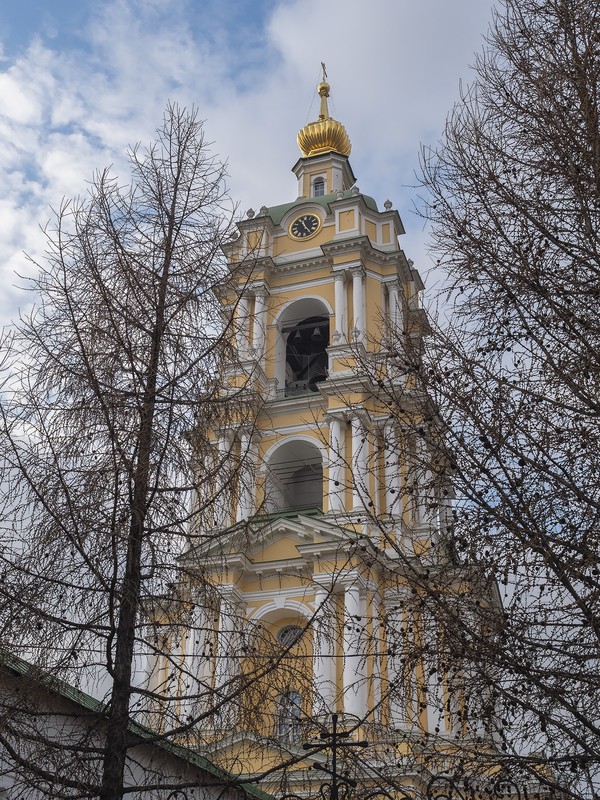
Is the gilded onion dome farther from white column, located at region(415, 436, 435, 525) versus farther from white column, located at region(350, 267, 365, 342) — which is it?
white column, located at region(415, 436, 435, 525)

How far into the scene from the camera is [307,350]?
2862 cm

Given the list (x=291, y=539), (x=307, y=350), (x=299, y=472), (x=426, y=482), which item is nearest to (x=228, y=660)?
(x=426, y=482)

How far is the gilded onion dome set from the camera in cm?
3497

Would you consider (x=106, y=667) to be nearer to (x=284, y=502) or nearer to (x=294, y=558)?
(x=294, y=558)

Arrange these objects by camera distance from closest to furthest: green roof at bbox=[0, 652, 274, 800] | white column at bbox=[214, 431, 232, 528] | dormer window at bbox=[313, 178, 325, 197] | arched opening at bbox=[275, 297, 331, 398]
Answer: green roof at bbox=[0, 652, 274, 800], white column at bbox=[214, 431, 232, 528], arched opening at bbox=[275, 297, 331, 398], dormer window at bbox=[313, 178, 325, 197]

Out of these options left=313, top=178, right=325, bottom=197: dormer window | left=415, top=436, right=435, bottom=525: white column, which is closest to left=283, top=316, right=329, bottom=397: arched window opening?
left=313, top=178, right=325, bottom=197: dormer window

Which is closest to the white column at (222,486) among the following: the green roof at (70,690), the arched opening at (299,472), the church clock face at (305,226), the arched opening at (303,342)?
the green roof at (70,690)

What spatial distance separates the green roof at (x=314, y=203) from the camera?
97.5 ft

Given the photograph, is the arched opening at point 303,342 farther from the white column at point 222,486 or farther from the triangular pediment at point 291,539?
the white column at point 222,486

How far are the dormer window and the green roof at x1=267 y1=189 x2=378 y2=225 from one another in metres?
2.09

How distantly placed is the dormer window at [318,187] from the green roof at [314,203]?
2089mm

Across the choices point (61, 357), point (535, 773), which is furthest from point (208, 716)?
point (61, 357)

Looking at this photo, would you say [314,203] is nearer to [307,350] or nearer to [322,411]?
[307,350]

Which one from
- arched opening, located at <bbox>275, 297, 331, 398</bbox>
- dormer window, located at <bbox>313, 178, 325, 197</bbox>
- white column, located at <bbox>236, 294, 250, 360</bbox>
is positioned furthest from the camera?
dormer window, located at <bbox>313, 178, 325, 197</bbox>
